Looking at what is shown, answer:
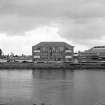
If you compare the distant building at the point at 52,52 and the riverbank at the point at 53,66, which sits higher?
the distant building at the point at 52,52

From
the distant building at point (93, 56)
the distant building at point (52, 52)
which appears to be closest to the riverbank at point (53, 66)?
the distant building at point (52, 52)

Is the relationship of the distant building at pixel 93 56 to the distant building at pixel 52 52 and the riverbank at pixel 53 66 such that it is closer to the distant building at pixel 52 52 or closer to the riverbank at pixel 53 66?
the riverbank at pixel 53 66

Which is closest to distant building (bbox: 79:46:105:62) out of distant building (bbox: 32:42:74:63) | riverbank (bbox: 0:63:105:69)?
riverbank (bbox: 0:63:105:69)

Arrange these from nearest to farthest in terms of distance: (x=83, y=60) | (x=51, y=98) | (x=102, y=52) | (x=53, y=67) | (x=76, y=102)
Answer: (x=76, y=102)
(x=51, y=98)
(x=53, y=67)
(x=83, y=60)
(x=102, y=52)

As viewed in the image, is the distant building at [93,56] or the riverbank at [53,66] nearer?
the riverbank at [53,66]

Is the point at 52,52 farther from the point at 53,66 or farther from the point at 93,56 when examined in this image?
the point at 93,56

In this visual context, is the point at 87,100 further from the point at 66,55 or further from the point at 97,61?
the point at 97,61

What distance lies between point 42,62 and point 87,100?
7811 cm

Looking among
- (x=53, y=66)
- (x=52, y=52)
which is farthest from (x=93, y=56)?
(x=53, y=66)

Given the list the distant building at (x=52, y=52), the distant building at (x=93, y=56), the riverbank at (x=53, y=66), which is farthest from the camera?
the distant building at (x=93, y=56)

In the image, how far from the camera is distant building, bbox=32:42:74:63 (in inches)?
4348

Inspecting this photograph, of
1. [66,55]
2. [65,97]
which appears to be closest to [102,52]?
[66,55]

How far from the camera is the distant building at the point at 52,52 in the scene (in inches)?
4348

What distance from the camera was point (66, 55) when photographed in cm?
11050
